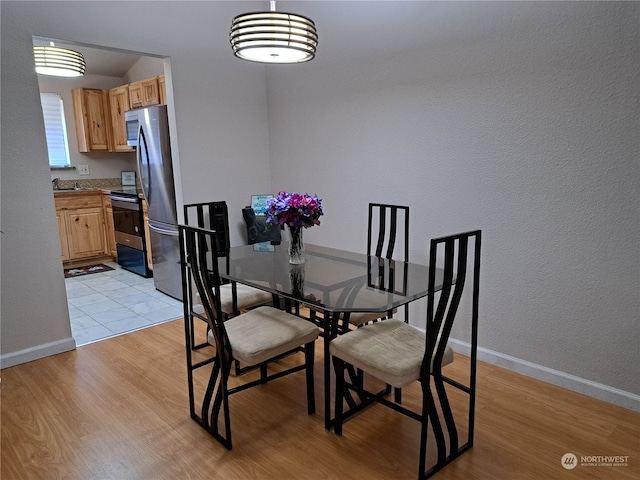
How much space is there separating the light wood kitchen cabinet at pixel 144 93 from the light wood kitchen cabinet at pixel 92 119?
34.0 inches

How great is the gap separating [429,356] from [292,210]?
1.00 meters

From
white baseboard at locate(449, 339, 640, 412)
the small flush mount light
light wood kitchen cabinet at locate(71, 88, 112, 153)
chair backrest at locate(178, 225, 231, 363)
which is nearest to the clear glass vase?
chair backrest at locate(178, 225, 231, 363)

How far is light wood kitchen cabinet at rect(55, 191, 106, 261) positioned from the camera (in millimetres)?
5215

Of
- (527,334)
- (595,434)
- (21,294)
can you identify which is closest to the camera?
(595,434)

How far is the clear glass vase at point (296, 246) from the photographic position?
95.7 inches

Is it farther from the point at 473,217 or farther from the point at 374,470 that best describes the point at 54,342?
the point at 473,217

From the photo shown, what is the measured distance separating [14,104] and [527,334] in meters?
3.34

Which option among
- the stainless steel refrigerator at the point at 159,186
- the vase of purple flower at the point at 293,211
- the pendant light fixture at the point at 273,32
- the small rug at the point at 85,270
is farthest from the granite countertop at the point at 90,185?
the pendant light fixture at the point at 273,32

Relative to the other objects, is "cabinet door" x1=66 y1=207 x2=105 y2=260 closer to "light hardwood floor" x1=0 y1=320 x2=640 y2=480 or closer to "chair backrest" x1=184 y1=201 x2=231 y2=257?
"chair backrest" x1=184 y1=201 x2=231 y2=257

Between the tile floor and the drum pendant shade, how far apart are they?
1916 mm

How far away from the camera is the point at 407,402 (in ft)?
7.82

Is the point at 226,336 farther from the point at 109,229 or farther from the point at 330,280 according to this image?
the point at 109,229

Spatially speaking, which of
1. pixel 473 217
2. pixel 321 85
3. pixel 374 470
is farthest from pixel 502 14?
pixel 374 470

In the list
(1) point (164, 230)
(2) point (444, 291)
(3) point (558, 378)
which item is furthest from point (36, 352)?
(3) point (558, 378)
